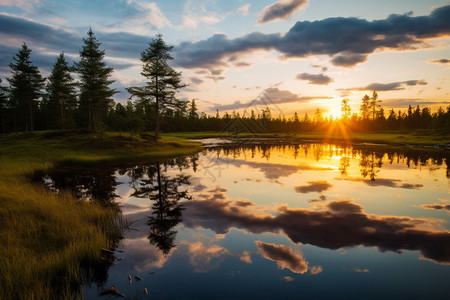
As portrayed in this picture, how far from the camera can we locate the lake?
6895mm

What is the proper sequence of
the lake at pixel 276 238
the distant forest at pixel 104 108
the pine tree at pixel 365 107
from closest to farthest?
the lake at pixel 276 238, the distant forest at pixel 104 108, the pine tree at pixel 365 107

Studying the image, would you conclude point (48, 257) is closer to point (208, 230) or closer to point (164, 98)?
point (208, 230)

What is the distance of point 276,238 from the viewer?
9.95 meters

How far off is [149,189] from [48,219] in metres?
8.09

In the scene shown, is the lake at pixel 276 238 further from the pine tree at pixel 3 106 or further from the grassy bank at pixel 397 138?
the pine tree at pixel 3 106

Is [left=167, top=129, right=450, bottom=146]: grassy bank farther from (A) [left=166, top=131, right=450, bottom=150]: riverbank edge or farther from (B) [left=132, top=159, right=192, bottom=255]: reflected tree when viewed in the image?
(B) [left=132, top=159, right=192, bottom=255]: reflected tree

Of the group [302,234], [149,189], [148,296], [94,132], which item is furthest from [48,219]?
[94,132]

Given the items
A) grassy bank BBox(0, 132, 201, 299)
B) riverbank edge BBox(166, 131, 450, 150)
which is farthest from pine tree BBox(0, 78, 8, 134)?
grassy bank BBox(0, 132, 201, 299)

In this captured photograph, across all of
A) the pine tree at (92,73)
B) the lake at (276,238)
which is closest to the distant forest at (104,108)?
the pine tree at (92,73)

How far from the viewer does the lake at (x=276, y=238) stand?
6.89 metres

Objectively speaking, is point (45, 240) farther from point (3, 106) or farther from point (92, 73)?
point (3, 106)

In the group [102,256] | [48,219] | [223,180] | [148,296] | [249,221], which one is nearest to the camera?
[148,296]

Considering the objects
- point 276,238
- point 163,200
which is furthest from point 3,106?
point 276,238

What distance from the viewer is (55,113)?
227ft
